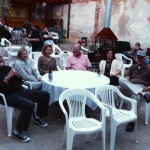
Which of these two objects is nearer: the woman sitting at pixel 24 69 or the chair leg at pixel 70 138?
the chair leg at pixel 70 138

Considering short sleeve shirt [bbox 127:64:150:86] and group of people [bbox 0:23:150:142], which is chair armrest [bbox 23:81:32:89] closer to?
group of people [bbox 0:23:150:142]

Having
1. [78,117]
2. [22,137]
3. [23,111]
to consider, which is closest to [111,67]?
[78,117]

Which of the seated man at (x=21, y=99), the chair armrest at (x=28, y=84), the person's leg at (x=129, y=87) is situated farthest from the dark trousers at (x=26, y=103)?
the person's leg at (x=129, y=87)

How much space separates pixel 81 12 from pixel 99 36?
6.94m

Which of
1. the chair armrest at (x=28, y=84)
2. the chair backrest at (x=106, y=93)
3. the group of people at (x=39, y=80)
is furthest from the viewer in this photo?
the chair armrest at (x=28, y=84)

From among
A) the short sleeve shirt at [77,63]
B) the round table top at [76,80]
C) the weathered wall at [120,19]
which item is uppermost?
the weathered wall at [120,19]

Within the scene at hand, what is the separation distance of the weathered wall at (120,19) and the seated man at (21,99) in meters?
6.71

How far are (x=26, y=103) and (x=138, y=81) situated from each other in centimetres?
194

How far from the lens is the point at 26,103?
3.48 m

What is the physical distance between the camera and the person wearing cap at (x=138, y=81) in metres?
4.12

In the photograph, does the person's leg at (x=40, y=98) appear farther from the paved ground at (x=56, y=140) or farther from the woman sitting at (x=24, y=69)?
the woman sitting at (x=24, y=69)

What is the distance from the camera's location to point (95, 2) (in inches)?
531

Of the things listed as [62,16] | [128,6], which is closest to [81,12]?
[62,16]

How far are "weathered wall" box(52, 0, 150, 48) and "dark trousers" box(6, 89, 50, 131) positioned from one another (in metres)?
6.69
